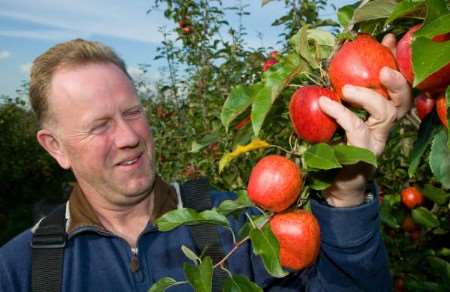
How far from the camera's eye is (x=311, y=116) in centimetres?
93

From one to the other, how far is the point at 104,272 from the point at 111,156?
38 cm

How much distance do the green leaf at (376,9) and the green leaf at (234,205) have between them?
1.50 ft

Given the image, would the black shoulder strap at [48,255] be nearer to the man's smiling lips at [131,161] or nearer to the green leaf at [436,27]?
the man's smiling lips at [131,161]

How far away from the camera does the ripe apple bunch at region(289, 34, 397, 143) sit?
874mm

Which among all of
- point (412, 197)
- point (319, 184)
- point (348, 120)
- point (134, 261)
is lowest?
point (412, 197)

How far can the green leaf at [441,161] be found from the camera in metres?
0.82

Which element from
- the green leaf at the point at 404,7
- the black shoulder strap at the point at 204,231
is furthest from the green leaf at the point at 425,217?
the green leaf at the point at 404,7

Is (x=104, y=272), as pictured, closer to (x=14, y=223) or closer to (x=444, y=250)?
(x=444, y=250)

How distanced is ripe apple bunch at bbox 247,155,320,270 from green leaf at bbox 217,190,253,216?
0.05m

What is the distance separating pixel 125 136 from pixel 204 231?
40 cm

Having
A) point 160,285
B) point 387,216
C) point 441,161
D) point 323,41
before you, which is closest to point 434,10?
point 441,161

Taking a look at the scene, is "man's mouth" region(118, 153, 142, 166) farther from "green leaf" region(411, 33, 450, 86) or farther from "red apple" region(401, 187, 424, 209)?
"red apple" region(401, 187, 424, 209)

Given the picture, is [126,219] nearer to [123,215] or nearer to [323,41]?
[123,215]

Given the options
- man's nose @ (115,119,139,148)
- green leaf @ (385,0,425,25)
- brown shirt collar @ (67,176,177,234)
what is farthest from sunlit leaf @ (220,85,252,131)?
brown shirt collar @ (67,176,177,234)
